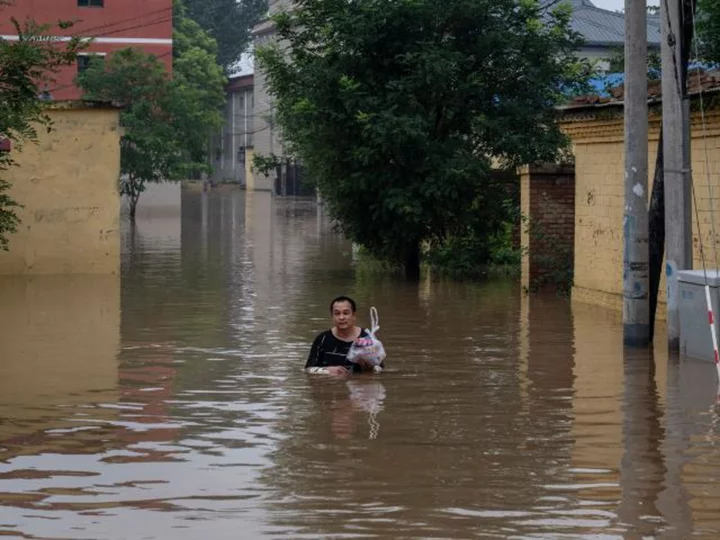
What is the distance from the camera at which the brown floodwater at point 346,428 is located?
8.40 m

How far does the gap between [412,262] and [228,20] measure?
3991 inches

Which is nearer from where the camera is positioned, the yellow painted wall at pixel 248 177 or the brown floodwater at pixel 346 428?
the brown floodwater at pixel 346 428

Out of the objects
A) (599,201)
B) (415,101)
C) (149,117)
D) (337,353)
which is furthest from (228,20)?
(337,353)

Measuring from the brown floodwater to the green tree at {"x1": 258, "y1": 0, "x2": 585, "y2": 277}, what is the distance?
474 cm

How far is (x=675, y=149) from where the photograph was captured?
1577 cm

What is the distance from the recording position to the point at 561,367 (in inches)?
611

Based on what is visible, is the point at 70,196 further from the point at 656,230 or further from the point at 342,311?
the point at 342,311

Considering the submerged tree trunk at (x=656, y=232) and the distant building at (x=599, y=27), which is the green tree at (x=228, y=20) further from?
the submerged tree trunk at (x=656, y=232)

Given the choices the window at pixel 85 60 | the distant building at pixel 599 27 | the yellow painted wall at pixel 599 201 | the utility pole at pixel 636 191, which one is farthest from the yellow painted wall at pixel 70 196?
the distant building at pixel 599 27

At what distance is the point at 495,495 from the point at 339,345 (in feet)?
18.2

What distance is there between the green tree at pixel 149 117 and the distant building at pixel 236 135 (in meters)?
49.8

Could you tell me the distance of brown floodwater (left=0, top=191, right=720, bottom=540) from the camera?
8.40 m

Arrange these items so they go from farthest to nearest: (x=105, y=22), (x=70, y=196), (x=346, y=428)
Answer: (x=105, y=22) → (x=70, y=196) → (x=346, y=428)

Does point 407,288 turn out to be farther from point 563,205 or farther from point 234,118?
point 234,118
